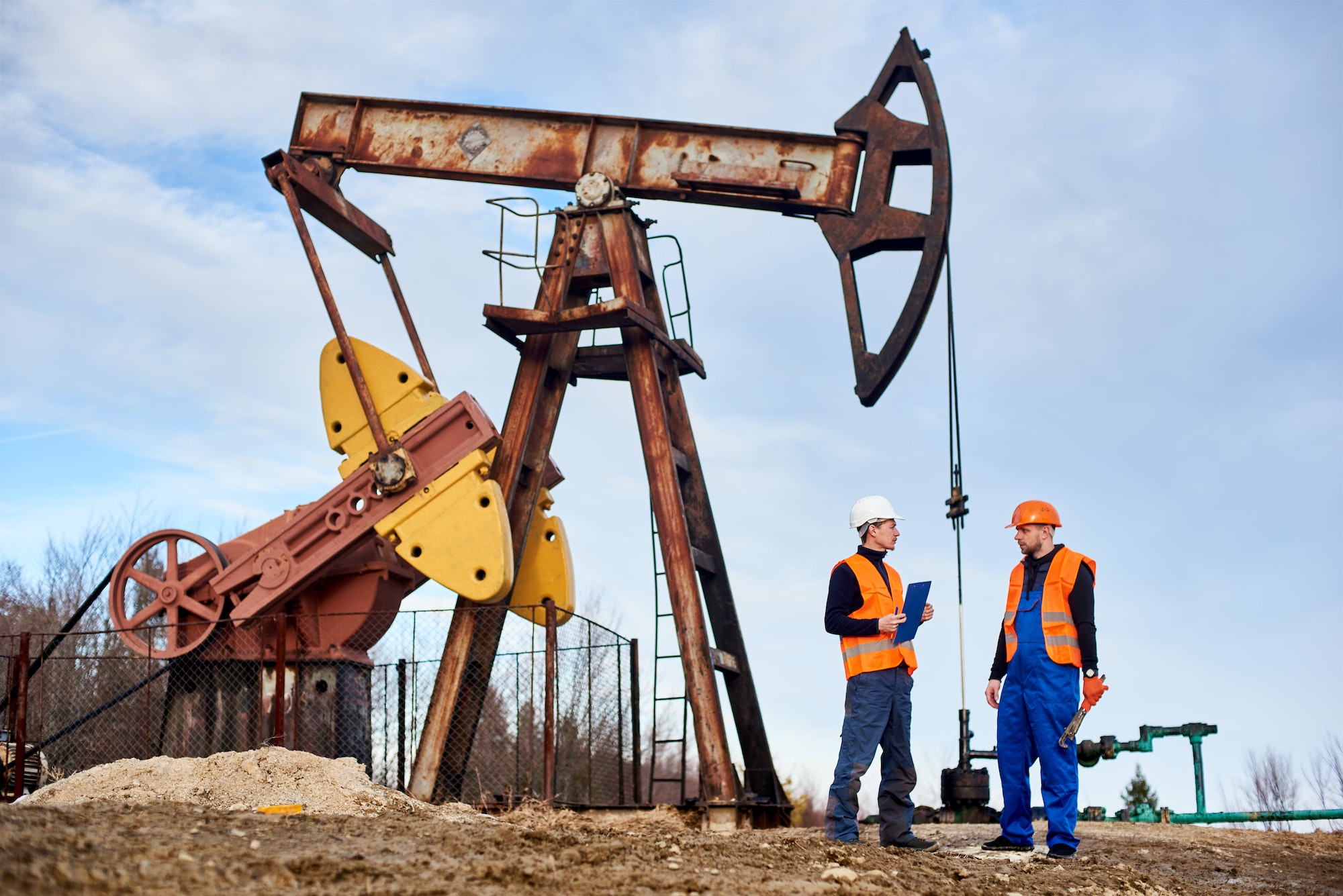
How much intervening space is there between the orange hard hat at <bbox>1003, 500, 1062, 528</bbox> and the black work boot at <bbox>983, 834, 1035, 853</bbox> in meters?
1.49

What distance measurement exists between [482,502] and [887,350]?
3.06 m

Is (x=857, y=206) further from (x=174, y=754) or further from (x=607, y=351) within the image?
(x=174, y=754)

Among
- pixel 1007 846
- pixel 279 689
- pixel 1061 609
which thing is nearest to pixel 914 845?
pixel 1007 846

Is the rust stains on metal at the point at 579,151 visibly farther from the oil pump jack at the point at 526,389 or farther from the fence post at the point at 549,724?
the fence post at the point at 549,724

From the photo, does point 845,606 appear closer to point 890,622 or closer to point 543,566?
point 890,622

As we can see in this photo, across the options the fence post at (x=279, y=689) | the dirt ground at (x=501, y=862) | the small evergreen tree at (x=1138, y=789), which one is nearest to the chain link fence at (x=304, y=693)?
the fence post at (x=279, y=689)

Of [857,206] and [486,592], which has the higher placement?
[857,206]

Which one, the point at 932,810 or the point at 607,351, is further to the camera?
the point at 607,351

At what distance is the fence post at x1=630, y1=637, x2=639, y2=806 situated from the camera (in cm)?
1002

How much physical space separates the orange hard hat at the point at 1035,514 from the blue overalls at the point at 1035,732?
0.89 feet

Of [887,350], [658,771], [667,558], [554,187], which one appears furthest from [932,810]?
[658,771]

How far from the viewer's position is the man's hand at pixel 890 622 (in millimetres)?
6152

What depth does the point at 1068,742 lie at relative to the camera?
595 centimetres

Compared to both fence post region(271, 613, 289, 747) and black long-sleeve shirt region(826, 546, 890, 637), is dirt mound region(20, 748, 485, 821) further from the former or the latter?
black long-sleeve shirt region(826, 546, 890, 637)
